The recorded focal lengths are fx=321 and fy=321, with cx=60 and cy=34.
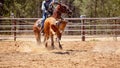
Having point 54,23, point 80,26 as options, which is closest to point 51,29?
point 54,23

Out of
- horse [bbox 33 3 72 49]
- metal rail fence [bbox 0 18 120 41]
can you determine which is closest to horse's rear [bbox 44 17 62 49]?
horse [bbox 33 3 72 49]

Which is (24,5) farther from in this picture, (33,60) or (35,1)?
(33,60)

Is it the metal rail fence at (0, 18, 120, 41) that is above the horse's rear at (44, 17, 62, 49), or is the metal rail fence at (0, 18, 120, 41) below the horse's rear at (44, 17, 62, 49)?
below

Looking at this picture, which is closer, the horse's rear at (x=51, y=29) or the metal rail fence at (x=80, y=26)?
the horse's rear at (x=51, y=29)

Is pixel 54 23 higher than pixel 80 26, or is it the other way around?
pixel 54 23

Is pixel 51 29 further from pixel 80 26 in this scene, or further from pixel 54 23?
pixel 80 26

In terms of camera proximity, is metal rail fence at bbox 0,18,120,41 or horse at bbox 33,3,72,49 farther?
metal rail fence at bbox 0,18,120,41

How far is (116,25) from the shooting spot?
57.5 ft

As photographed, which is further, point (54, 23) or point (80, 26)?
point (80, 26)

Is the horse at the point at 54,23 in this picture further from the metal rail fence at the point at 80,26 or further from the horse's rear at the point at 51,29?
the metal rail fence at the point at 80,26

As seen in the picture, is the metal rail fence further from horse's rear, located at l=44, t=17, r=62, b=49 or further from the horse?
the horse

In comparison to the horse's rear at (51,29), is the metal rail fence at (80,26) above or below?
below

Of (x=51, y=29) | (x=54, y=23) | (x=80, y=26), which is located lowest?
(x=80, y=26)

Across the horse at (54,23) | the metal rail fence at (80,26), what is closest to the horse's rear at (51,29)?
the horse at (54,23)
